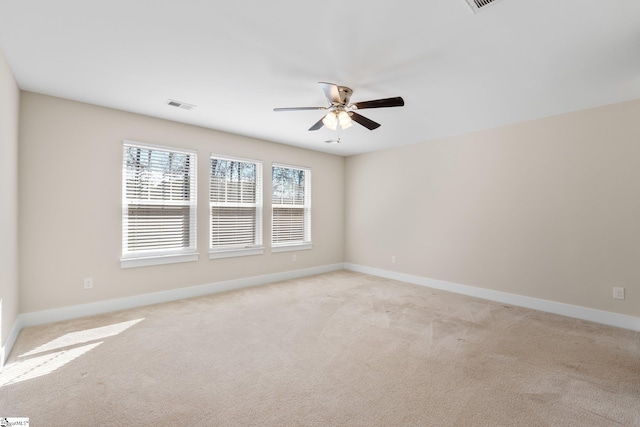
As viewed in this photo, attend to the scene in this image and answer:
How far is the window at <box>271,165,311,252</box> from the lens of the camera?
5367 millimetres

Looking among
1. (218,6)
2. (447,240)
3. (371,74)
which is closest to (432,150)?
(447,240)

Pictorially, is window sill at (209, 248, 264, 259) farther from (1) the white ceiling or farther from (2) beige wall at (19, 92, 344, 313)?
(1) the white ceiling

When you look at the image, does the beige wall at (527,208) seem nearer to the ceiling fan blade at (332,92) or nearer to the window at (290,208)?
the window at (290,208)

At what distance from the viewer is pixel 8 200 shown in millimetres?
2674

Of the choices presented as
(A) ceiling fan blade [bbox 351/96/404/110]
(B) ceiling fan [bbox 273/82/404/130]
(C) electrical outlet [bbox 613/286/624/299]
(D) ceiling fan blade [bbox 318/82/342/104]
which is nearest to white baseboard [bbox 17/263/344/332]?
(B) ceiling fan [bbox 273/82/404/130]

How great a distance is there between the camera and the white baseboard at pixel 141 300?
3.22 meters

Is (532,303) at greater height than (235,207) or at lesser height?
lesser

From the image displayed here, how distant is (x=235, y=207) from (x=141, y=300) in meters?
1.84

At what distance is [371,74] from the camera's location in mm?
2697

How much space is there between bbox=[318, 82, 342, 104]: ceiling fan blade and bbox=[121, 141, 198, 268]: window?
2.53m

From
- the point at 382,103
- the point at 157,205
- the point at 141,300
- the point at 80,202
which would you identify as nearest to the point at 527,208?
the point at 382,103

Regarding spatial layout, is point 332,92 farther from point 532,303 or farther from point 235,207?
point 532,303

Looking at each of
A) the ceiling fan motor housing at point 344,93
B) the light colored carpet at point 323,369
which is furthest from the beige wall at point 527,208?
the ceiling fan motor housing at point 344,93

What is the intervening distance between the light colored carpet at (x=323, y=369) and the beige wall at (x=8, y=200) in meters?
0.40
